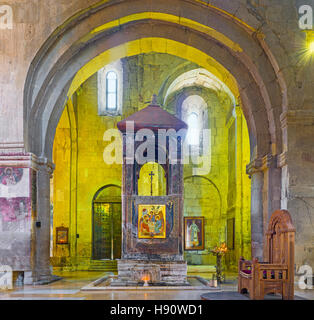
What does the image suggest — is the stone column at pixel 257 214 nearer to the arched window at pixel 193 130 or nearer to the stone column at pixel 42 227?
the stone column at pixel 42 227

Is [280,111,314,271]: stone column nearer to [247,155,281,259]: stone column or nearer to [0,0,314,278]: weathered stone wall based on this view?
[0,0,314,278]: weathered stone wall

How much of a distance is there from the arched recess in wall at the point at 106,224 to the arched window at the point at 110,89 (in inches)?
129

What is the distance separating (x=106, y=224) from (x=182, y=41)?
929 cm

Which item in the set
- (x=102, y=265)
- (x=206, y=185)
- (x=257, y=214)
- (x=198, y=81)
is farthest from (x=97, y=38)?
(x=206, y=185)

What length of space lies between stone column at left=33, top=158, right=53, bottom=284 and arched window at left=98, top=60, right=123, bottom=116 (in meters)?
7.67

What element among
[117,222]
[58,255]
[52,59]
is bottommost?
[58,255]

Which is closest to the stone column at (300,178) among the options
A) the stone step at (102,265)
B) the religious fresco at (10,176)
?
the religious fresco at (10,176)

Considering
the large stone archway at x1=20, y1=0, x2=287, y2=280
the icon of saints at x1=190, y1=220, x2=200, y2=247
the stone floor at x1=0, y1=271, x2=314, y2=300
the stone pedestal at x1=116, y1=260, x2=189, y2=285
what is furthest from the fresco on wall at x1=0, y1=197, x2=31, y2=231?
the icon of saints at x1=190, y1=220, x2=200, y2=247

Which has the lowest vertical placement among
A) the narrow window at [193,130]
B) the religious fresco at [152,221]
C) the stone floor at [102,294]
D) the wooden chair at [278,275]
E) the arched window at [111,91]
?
the stone floor at [102,294]

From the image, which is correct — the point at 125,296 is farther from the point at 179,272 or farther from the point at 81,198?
the point at 81,198

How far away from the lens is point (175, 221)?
13.6 metres

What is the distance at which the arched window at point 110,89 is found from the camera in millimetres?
21953

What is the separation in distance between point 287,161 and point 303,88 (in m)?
1.90

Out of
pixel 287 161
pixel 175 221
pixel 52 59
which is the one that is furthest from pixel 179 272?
Answer: pixel 52 59
